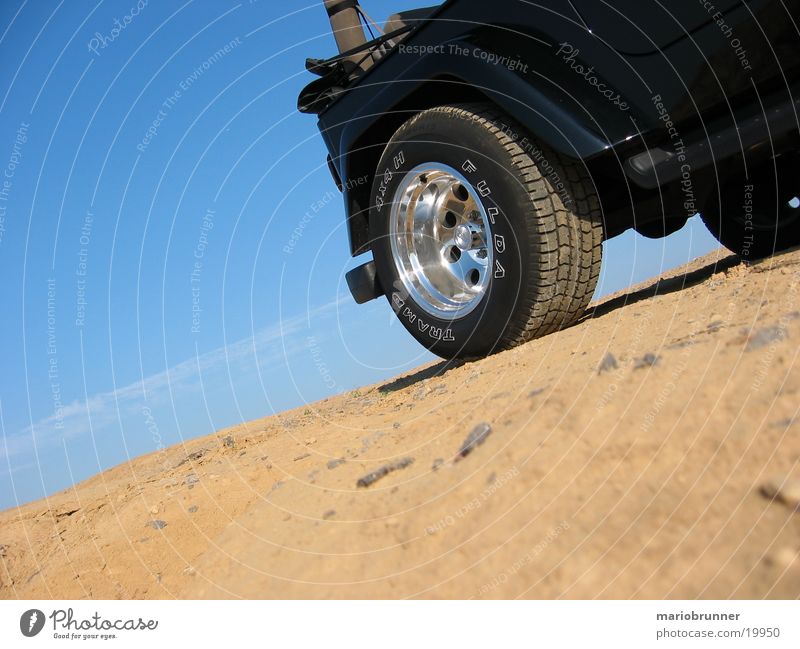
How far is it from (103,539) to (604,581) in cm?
220

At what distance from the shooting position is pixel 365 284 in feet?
13.7

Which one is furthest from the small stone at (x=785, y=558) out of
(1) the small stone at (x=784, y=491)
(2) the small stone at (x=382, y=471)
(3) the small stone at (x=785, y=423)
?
(2) the small stone at (x=382, y=471)

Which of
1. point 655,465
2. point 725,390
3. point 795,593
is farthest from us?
point 725,390

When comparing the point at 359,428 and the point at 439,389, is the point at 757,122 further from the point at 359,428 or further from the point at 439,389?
the point at 359,428

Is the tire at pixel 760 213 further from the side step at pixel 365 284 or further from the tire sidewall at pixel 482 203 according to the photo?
the side step at pixel 365 284

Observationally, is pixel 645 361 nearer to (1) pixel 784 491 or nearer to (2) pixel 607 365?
(2) pixel 607 365

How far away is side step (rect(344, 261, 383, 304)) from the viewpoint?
416 centimetres

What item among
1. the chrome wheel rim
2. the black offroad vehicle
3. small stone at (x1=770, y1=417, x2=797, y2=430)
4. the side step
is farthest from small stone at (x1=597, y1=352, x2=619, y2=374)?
the side step

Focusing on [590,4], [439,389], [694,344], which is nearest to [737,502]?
[694,344]

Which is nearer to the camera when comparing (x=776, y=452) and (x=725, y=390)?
(x=776, y=452)

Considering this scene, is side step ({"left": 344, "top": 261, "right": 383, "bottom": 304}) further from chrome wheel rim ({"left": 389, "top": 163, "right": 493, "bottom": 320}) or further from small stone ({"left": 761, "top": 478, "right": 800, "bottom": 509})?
small stone ({"left": 761, "top": 478, "right": 800, "bottom": 509})

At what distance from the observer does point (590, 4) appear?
283 cm

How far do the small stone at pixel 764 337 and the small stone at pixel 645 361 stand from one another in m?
0.22

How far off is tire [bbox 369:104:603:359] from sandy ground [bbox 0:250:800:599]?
0.55 meters
